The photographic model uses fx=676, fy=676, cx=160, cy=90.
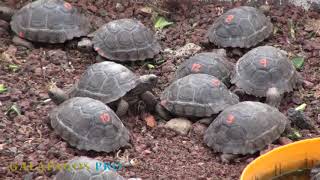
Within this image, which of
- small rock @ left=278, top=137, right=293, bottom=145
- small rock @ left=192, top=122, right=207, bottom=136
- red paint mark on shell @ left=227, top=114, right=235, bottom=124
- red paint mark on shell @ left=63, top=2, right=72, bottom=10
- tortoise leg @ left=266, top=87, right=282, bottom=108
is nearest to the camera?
red paint mark on shell @ left=227, top=114, right=235, bottom=124

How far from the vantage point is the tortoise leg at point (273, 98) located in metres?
6.11

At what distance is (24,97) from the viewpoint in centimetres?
622

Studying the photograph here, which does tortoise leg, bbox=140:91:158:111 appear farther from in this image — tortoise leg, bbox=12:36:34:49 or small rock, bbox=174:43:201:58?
tortoise leg, bbox=12:36:34:49

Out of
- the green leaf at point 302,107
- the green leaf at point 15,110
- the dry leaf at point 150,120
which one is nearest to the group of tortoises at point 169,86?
the dry leaf at point 150,120

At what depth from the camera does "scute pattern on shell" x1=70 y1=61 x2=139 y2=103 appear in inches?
239

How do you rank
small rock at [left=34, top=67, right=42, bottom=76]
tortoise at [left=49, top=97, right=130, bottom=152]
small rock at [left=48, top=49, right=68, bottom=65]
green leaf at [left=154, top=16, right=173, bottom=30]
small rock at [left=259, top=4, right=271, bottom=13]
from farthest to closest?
small rock at [left=259, top=4, right=271, bottom=13] → green leaf at [left=154, top=16, right=173, bottom=30] → small rock at [left=48, top=49, right=68, bottom=65] → small rock at [left=34, top=67, right=42, bottom=76] → tortoise at [left=49, top=97, right=130, bottom=152]

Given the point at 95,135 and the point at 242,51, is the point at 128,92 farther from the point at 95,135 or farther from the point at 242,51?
the point at 242,51

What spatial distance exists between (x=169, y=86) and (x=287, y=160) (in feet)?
5.16

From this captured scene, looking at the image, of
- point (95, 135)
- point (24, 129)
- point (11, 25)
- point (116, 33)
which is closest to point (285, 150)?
point (95, 135)

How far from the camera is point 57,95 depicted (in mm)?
5973

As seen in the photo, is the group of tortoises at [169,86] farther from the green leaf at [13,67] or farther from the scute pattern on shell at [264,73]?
the green leaf at [13,67]

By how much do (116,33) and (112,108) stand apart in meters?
1.24

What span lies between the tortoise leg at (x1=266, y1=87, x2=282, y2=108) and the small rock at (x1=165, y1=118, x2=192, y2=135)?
29.7 inches

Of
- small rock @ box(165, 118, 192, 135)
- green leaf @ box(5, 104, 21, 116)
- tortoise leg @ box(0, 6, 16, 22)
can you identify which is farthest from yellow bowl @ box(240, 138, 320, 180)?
tortoise leg @ box(0, 6, 16, 22)
